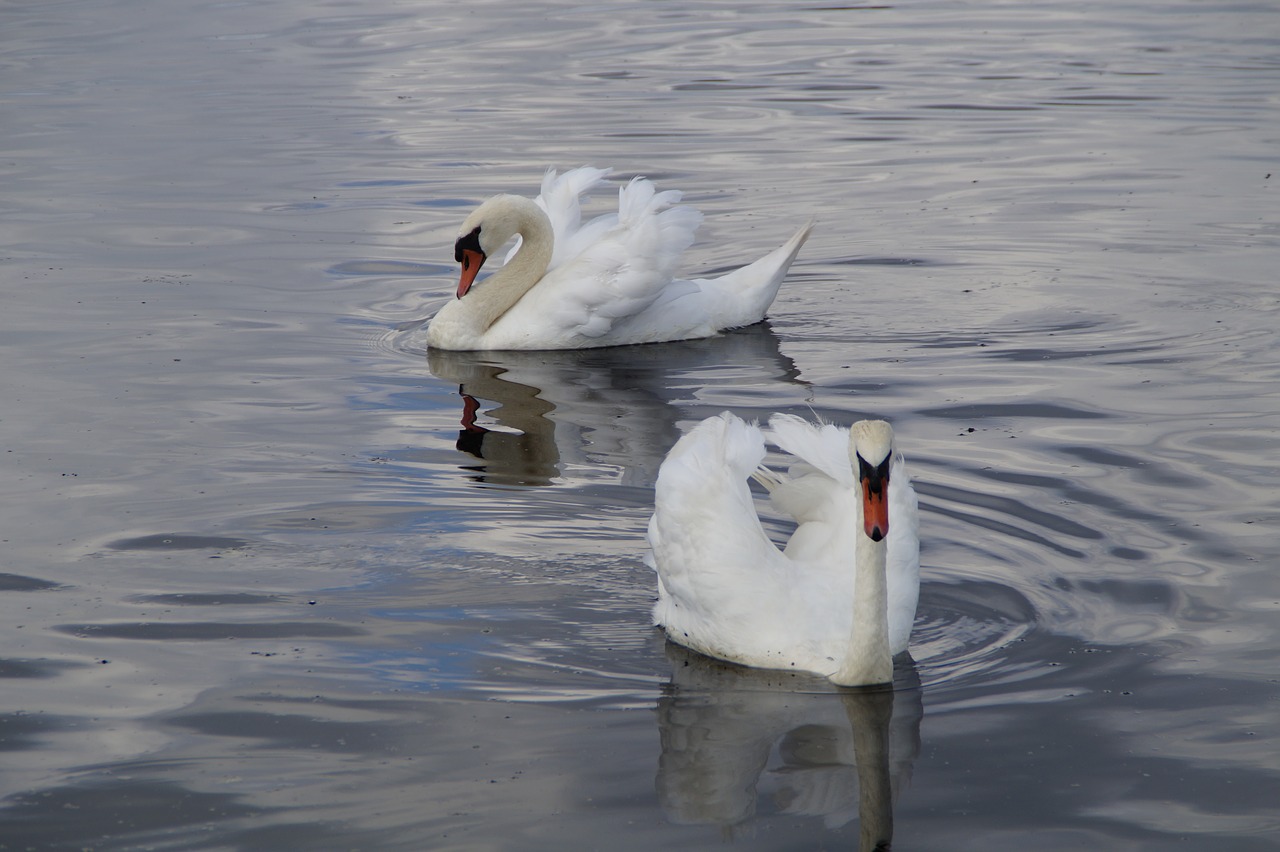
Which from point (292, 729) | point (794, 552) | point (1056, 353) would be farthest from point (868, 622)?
point (1056, 353)

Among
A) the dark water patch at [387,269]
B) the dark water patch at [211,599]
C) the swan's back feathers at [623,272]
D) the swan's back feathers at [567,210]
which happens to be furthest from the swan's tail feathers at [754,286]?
the dark water patch at [211,599]

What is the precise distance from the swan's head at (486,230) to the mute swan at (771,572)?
5.30 metres

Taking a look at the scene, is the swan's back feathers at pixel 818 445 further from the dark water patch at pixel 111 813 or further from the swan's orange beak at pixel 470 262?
the swan's orange beak at pixel 470 262

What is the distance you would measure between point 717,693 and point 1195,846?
1.66 metres

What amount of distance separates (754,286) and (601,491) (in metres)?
3.49

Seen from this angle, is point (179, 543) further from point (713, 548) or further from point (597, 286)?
point (597, 286)

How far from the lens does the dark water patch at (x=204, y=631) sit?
633 centimetres

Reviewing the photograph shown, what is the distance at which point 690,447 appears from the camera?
6328 mm

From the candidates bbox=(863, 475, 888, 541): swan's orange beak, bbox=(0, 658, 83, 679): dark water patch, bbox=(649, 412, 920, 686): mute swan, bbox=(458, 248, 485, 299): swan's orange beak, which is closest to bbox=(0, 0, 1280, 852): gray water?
bbox=(0, 658, 83, 679): dark water patch

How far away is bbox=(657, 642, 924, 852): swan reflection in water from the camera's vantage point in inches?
205

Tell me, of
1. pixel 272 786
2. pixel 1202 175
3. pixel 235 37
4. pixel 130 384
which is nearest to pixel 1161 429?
pixel 272 786

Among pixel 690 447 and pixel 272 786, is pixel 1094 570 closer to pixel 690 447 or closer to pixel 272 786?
pixel 690 447

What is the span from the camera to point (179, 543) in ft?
23.9

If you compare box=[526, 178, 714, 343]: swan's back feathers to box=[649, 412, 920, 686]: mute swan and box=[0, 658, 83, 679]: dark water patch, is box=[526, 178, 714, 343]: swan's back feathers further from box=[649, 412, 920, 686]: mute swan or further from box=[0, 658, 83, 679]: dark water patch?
box=[0, 658, 83, 679]: dark water patch
